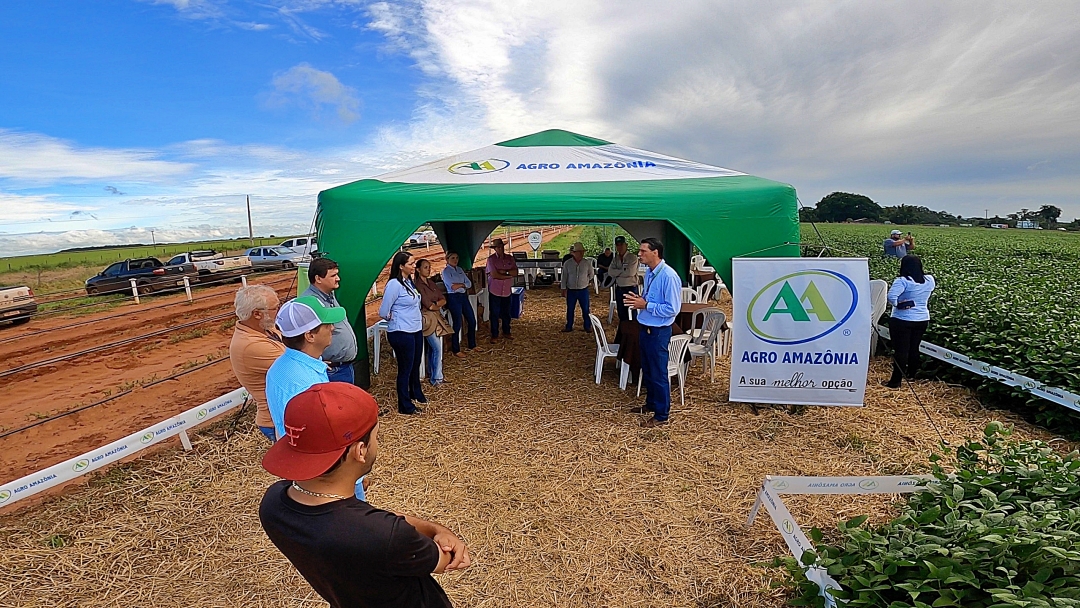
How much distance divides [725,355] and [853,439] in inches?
108

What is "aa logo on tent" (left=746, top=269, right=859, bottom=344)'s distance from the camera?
4.54 m

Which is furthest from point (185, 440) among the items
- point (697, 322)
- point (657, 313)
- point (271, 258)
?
point (271, 258)

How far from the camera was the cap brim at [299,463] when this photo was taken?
118cm

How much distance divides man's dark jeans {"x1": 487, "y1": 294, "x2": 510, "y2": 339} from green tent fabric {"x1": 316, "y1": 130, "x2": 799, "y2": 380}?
2.56 meters

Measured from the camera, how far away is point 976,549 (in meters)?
1.67

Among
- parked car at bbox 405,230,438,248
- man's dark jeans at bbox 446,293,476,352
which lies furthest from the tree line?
man's dark jeans at bbox 446,293,476,352

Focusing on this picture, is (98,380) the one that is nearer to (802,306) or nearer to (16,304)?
(16,304)

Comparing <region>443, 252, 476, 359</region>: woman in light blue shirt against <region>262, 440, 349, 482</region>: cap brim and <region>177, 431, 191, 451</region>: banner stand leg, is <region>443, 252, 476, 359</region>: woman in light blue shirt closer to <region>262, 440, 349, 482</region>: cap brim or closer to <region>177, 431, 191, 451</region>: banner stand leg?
<region>177, 431, 191, 451</region>: banner stand leg

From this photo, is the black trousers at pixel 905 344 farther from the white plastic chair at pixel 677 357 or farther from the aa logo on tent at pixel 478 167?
the aa logo on tent at pixel 478 167

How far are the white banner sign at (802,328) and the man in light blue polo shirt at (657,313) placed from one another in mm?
730

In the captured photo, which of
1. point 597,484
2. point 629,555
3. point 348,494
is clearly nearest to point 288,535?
point 348,494

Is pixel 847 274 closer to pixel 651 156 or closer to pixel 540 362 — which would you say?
pixel 651 156

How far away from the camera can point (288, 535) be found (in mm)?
1215

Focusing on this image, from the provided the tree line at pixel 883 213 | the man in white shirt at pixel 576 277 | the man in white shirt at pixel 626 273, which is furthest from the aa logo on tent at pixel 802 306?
the tree line at pixel 883 213
